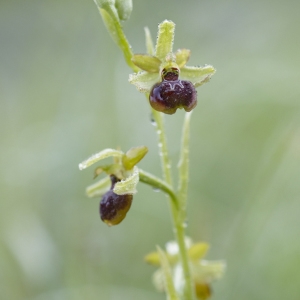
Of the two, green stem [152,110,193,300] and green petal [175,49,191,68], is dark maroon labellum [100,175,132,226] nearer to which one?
green stem [152,110,193,300]

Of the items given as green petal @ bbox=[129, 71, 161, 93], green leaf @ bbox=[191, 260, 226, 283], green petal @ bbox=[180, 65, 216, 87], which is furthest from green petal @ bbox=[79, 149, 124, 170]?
green leaf @ bbox=[191, 260, 226, 283]

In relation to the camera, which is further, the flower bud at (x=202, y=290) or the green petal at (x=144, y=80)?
the flower bud at (x=202, y=290)

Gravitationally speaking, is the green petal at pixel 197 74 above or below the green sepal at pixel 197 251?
above

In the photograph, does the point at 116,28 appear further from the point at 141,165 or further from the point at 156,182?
the point at 141,165

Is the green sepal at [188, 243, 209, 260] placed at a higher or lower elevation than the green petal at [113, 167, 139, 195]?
higher

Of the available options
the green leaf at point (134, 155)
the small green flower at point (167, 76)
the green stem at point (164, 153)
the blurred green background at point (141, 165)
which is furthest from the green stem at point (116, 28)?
the blurred green background at point (141, 165)

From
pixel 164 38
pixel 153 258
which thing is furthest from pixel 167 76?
pixel 153 258

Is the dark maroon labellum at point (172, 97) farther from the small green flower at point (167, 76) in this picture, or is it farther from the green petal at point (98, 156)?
the green petal at point (98, 156)

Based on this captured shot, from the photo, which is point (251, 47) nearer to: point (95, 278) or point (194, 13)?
point (194, 13)
